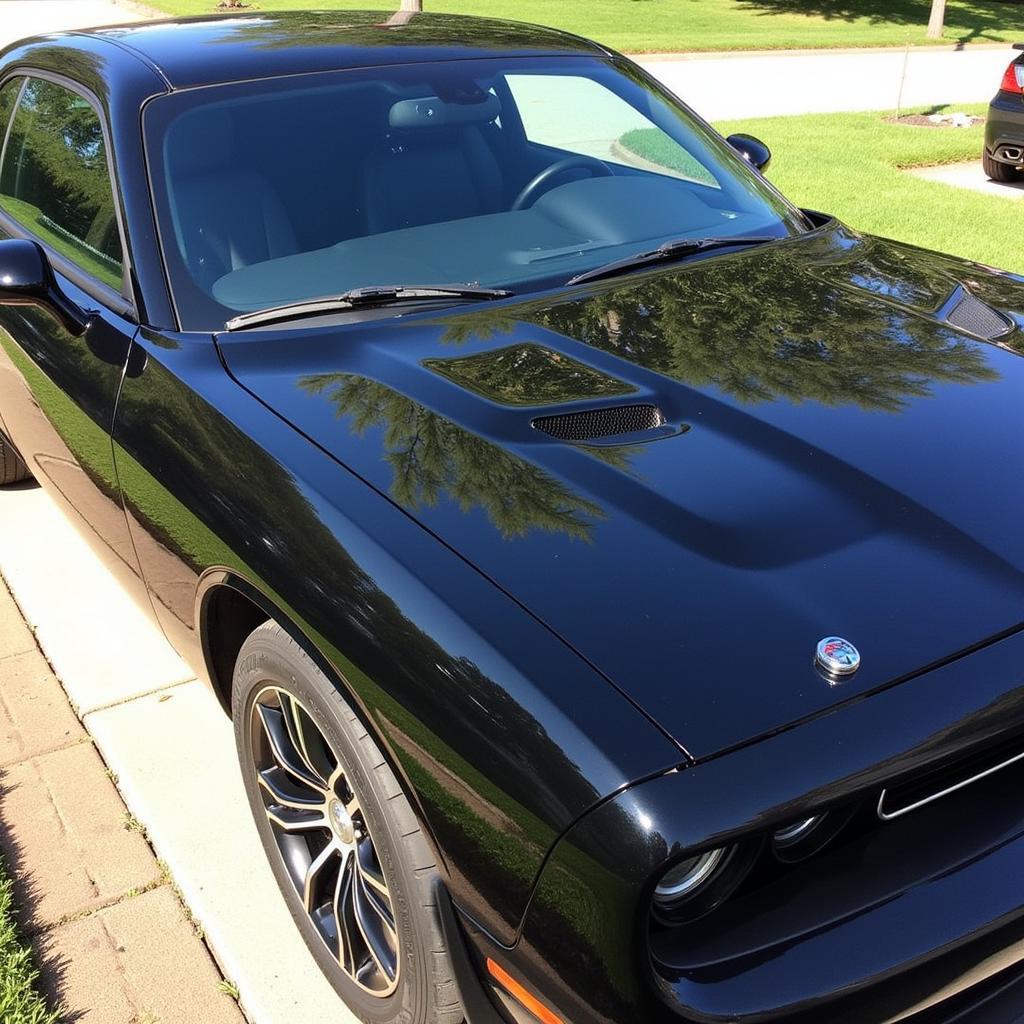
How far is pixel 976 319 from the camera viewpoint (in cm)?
259

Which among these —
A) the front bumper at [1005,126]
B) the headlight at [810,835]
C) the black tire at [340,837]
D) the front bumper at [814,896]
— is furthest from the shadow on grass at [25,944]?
the front bumper at [1005,126]

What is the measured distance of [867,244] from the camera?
10.3 ft

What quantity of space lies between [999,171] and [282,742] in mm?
8759

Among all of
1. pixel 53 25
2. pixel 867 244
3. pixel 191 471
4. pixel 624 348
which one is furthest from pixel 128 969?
pixel 53 25

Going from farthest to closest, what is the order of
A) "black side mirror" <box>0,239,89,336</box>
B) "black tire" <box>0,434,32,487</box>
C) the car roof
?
"black tire" <box>0,434,32,487</box>
the car roof
"black side mirror" <box>0,239,89,336</box>

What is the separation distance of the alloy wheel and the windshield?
0.91 meters

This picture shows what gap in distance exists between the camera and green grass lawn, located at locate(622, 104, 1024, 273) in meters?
7.16

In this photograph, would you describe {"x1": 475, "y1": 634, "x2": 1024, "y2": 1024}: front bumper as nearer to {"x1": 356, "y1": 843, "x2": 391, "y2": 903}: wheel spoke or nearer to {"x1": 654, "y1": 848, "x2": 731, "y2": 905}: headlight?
{"x1": 654, "y1": 848, "x2": 731, "y2": 905}: headlight

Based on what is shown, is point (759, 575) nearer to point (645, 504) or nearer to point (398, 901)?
point (645, 504)

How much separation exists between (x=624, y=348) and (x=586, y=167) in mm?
1100

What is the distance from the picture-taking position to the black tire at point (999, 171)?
901cm

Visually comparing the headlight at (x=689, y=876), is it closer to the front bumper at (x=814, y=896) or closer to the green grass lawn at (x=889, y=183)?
the front bumper at (x=814, y=896)

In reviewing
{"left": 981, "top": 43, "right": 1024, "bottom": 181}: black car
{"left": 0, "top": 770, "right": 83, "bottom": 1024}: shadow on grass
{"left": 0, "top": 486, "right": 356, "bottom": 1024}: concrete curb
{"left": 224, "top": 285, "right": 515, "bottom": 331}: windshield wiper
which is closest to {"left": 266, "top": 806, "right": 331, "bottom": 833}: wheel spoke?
{"left": 0, "top": 486, "right": 356, "bottom": 1024}: concrete curb

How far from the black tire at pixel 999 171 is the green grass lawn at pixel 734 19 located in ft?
30.5
